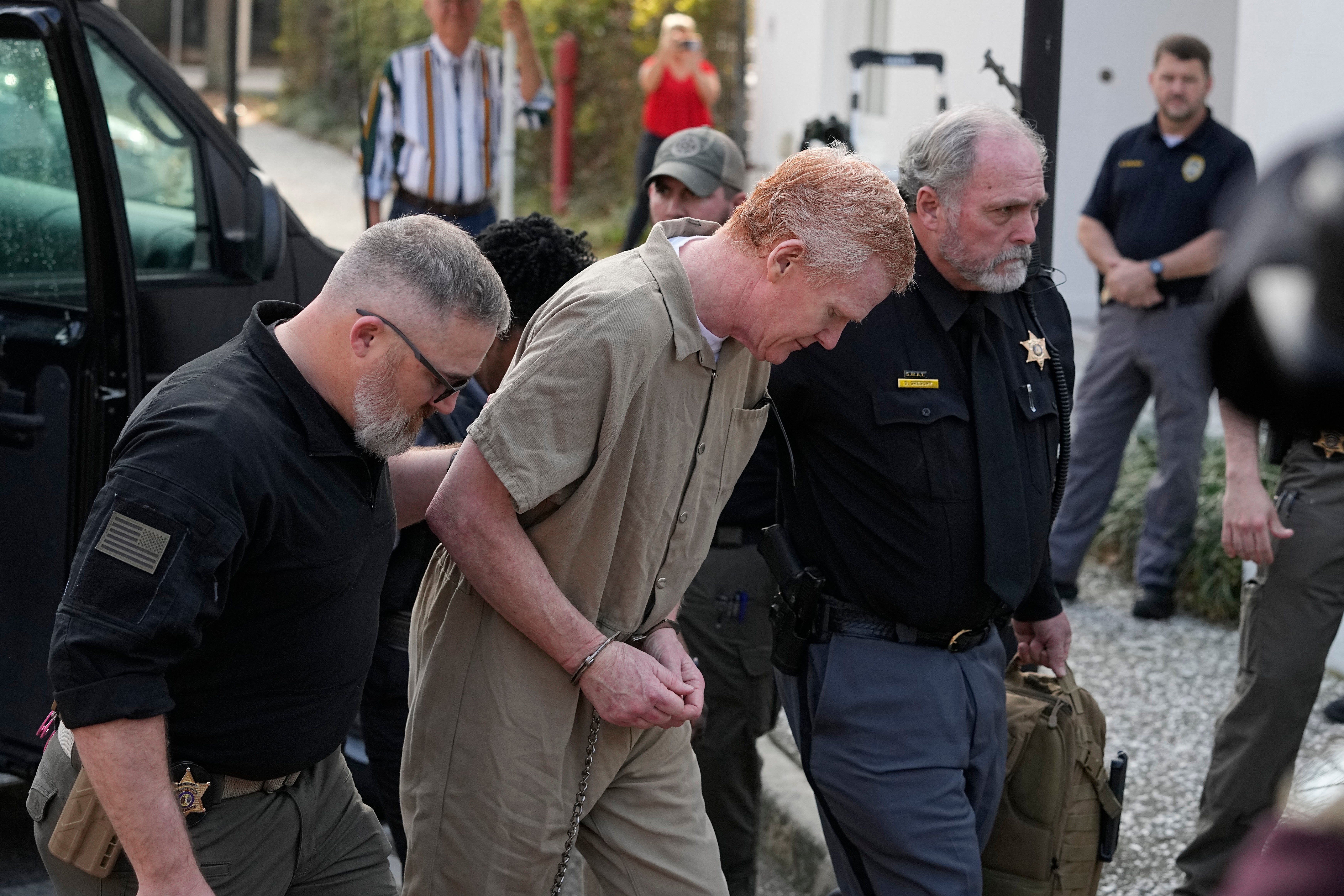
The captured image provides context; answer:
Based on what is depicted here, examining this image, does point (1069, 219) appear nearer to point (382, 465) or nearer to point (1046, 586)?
point (1046, 586)

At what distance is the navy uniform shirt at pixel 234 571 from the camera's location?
2045 millimetres

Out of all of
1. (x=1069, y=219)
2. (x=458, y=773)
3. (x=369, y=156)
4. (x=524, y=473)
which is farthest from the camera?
(x=1069, y=219)

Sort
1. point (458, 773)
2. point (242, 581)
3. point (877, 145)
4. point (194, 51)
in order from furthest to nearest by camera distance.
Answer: point (194, 51), point (877, 145), point (458, 773), point (242, 581)

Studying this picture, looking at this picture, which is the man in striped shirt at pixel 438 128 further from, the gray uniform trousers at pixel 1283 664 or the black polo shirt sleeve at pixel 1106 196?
the gray uniform trousers at pixel 1283 664

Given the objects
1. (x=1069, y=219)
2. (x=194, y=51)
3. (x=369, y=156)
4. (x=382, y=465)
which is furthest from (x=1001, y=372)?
(x=194, y=51)

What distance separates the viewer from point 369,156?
7113 mm

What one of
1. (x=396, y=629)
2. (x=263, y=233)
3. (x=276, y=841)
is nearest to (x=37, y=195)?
(x=263, y=233)

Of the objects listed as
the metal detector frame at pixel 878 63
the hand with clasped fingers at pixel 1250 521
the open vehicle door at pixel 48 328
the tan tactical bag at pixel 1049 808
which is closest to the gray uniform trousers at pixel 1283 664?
the hand with clasped fingers at pixel 1250 521

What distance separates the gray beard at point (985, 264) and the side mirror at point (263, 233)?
1948mm

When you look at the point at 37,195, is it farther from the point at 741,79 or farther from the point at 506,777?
the point at 741,79

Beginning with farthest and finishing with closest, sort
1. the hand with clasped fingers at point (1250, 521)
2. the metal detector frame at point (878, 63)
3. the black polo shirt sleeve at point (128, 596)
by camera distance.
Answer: the metal detector frame at point (878, 63) → the hand with clasped fingers at point (1250, 521) → the black polo shirt sleeve at point (128, 596)

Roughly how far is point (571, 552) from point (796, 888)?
201 cm

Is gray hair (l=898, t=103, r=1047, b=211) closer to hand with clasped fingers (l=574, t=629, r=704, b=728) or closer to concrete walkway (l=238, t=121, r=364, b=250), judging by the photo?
hand with clasped fingers (l=574, t=629, r=704, b=728)

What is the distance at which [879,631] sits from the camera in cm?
301
